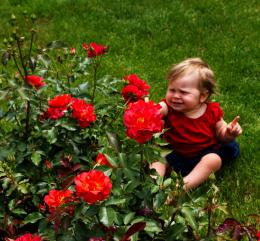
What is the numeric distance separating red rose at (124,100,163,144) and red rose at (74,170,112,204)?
0.68 ft

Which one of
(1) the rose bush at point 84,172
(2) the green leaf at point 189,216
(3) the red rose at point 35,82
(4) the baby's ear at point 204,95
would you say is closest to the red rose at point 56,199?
(1) the rose bush at point 84,172

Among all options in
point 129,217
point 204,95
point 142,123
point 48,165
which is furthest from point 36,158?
point 204,95

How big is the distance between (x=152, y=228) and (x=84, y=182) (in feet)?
1.34

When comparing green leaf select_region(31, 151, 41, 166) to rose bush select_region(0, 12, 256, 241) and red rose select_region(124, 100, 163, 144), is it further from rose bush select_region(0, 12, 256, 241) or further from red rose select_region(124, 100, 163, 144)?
red rose select_region(124, 100, 163, 144)

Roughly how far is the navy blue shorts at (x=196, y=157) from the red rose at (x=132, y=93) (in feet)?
3.59

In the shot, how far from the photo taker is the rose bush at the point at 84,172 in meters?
1.81

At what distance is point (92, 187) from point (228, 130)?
2.02 m

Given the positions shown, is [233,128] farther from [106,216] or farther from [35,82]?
[106,216]

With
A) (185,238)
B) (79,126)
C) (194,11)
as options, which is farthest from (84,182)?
(194,11)

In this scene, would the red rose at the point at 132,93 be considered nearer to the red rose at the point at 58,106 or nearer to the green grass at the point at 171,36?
the red rose at the point at 58,106

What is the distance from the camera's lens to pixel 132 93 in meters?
2.62

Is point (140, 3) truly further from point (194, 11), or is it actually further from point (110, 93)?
point (110, 93)

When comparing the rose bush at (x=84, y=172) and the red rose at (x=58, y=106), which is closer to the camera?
the rose bush at (x=84, y=172)

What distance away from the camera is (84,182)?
164cm
